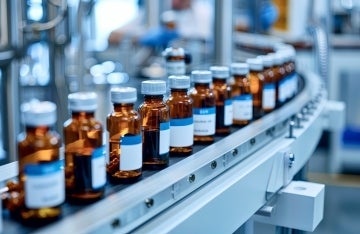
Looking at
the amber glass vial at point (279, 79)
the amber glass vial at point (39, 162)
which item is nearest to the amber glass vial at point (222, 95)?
the amber glass vial at point (279, 79)

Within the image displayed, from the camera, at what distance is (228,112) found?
3.97ft

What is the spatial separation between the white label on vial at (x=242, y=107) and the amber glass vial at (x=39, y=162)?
630mm

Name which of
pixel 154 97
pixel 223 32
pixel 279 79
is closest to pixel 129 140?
pixel 154 97

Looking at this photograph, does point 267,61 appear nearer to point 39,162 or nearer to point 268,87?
point 268,87

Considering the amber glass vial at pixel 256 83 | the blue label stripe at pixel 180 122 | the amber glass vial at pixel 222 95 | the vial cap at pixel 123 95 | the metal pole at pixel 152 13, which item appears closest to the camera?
the vial cap at pixel 123 95

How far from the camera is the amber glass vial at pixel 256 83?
4.61 ft

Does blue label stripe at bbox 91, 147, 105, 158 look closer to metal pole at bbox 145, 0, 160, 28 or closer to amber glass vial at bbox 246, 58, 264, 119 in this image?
amber glass vial at bbox 246, 58, 264, 119

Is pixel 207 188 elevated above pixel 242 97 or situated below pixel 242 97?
below

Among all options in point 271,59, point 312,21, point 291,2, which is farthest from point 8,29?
point 291,2

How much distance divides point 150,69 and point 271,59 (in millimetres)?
1736

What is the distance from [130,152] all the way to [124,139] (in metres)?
0.02

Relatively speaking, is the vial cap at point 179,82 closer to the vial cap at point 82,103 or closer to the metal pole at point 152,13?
the vial cap at point 82,103

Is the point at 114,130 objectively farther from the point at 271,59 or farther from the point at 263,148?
the point at 271,59

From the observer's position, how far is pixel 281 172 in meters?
1.29
